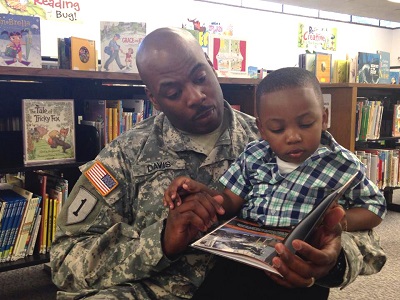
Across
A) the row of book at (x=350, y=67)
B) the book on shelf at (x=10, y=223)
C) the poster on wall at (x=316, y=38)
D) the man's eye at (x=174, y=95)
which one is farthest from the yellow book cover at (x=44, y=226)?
the poster on wall at (x=316, y=38)

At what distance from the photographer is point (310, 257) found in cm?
85

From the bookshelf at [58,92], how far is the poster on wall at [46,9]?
4.77 meters

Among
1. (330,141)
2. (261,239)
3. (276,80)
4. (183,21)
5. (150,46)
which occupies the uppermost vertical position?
(183,21)

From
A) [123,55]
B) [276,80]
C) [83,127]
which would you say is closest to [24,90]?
[83,127]

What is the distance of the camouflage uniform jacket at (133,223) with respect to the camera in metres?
1.24

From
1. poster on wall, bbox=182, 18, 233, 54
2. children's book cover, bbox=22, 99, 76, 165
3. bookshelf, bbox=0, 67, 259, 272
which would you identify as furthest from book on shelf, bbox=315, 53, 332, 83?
poster on wall, bbox=182, 18, 233, 54

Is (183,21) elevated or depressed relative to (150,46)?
elevated

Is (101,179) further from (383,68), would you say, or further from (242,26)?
(242,26)

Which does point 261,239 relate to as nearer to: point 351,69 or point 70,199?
point 70,199

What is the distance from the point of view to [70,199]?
4.49 feet

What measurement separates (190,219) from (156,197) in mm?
324

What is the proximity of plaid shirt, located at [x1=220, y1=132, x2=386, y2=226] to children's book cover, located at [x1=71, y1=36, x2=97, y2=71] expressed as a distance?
1.50m

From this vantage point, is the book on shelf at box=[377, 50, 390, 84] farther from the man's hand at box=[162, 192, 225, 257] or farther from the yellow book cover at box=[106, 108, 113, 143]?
the man's hand at box=[162, 192, 225, 257]

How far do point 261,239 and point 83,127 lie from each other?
1686 mm
